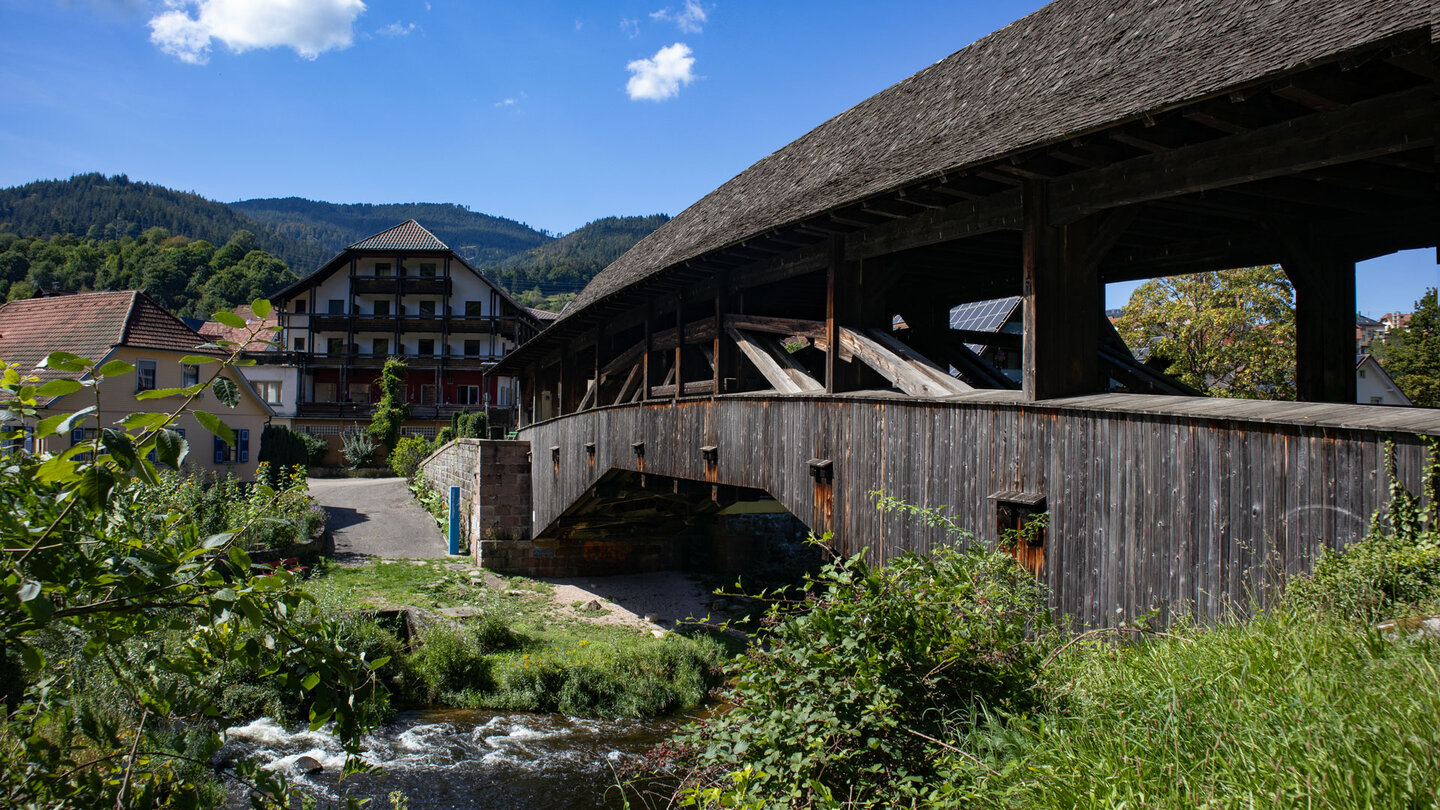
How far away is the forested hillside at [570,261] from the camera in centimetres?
11488

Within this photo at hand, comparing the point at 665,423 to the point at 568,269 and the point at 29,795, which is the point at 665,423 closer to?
the point at 29,795

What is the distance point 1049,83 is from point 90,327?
1016 inches

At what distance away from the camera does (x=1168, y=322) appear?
1691cm

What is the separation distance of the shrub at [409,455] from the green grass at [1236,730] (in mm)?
29400

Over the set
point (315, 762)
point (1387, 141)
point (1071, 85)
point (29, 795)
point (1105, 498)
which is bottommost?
point (315, 762)

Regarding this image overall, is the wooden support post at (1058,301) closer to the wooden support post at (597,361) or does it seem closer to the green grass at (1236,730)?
the green grass at (1236,730)

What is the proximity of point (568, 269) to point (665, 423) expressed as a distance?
110842mm

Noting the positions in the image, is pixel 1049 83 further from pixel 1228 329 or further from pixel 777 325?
pixel 1228 329

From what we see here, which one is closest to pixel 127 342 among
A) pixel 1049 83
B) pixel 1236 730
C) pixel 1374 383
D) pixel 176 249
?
pixel 1049 83

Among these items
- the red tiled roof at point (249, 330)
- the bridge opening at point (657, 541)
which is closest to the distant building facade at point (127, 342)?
the red tiled roof at point (249, 330)


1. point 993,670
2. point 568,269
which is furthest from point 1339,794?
point 568,269

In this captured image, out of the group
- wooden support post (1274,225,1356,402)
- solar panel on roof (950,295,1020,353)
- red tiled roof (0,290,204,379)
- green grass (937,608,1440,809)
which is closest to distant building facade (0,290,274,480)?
red tiled roof (0,290,204,379)

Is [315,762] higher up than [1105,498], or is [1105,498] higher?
[1105,498]

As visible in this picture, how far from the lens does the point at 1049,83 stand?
23.2 feet
